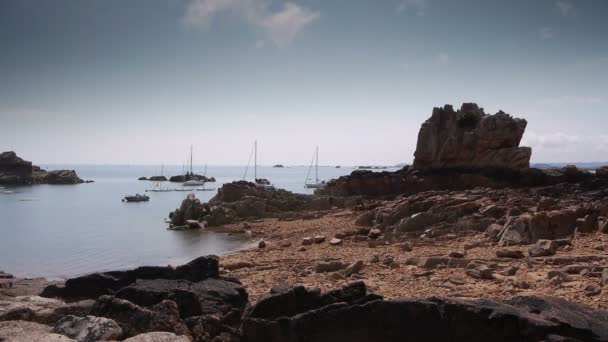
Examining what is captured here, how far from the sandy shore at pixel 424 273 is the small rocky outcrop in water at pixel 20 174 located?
135 meters

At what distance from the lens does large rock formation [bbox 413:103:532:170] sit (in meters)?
44.7

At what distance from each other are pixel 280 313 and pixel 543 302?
408cm

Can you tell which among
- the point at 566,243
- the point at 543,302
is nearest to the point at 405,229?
the point at 566,243

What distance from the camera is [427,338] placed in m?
6.51

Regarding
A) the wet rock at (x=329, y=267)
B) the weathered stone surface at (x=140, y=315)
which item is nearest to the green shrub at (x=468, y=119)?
the wet rock at (x=329, y=267)

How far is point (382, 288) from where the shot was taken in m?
10.9

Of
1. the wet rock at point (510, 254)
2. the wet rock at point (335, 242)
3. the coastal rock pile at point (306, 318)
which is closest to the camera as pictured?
the coastal rock pile at point (306, 318)

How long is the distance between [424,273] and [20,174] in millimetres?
148525

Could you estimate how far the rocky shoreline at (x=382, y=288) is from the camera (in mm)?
6645

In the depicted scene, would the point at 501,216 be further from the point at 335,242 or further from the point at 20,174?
the point at 20,174

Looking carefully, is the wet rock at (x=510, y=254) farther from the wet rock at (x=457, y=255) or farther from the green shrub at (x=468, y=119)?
the green shrub at (x=468, y=119)

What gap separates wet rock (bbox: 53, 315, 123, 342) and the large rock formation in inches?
1632

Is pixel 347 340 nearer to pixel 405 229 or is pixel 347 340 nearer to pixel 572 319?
pixel 572 319

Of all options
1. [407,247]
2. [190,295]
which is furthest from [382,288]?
[407,247]
